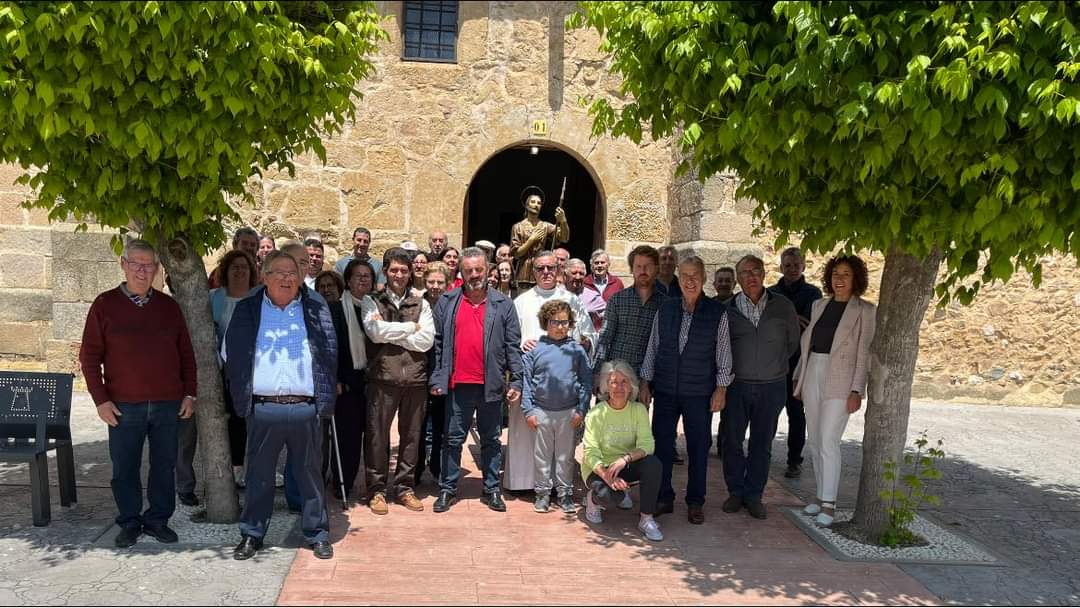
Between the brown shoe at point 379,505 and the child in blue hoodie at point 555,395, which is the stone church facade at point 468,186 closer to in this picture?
the child in blue hoodie at point 555,395

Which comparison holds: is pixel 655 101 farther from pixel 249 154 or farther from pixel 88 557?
pixel 88 557

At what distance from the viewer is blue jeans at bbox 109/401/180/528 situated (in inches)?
183

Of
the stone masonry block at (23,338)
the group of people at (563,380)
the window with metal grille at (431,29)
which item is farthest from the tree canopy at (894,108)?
the stone masonry block at (23,338)

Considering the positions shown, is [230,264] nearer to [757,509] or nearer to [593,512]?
[593,512]

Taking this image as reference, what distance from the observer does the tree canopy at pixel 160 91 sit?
3721mm

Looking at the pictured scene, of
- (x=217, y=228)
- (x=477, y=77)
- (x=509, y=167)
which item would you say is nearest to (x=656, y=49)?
(x=217, y=228)

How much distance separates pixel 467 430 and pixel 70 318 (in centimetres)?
600

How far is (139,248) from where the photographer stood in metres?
4.58

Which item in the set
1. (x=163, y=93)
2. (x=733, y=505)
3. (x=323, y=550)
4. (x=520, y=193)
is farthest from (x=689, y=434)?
(x=520, y=193)

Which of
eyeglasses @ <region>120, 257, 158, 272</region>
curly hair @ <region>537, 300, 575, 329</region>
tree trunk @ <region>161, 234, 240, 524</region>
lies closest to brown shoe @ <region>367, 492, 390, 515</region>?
tree trunk @ <region>161, 234, 240, 524</region>

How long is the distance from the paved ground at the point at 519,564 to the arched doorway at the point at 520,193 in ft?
31.6

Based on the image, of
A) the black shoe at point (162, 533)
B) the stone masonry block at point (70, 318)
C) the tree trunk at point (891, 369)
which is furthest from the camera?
the stone masonry block at point (70, 318)

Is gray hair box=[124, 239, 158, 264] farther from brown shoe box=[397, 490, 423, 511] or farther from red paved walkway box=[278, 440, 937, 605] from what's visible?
brown shoe box=[397, 490, 423, 511]

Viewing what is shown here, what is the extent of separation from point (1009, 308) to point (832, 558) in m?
6.79
